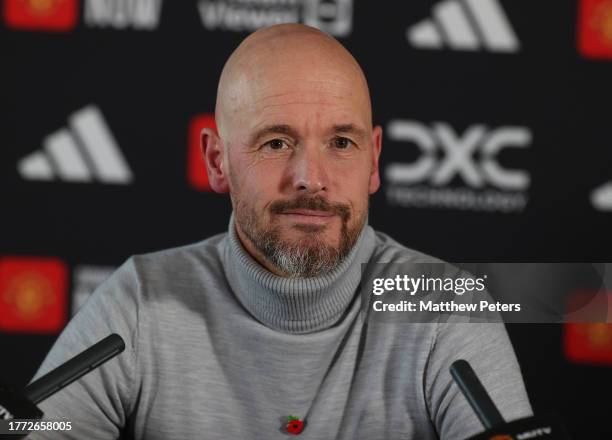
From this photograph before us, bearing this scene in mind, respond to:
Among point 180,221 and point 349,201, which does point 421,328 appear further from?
point 180,221

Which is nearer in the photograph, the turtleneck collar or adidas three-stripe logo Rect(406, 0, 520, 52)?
the turtleneck collar

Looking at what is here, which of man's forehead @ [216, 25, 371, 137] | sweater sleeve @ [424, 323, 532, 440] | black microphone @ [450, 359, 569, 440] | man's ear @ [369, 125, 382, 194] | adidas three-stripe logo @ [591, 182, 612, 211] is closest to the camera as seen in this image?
black microphone @ [450, 359, 569, 440]

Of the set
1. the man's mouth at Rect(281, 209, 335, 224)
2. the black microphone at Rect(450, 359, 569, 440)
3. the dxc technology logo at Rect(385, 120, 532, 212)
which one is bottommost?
the black microphone at Rect(450, 359, 569, 440)

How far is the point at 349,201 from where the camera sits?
4.52 ft

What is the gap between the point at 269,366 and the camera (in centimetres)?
138

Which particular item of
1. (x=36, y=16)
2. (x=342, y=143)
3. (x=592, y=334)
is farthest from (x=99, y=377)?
(x=592, y=334)

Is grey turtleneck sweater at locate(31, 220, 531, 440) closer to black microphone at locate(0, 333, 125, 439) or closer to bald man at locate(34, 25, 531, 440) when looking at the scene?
bald man at locate(34, 25, 531, 440)

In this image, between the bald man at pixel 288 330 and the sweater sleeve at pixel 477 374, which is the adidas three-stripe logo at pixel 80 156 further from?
the sweater sleeve at pixel 477 374

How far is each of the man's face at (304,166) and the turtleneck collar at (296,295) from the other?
2 centimetres

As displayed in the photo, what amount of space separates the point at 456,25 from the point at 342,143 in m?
1.10

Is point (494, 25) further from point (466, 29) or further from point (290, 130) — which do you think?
point (290, 130)

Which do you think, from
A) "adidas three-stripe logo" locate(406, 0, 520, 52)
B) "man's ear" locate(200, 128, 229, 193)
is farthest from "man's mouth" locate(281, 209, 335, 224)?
"adidas three-stripe logo" locate(406, 0, 520, 52)

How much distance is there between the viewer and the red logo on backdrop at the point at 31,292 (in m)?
2.43

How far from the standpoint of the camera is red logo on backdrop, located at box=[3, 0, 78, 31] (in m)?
2.42
